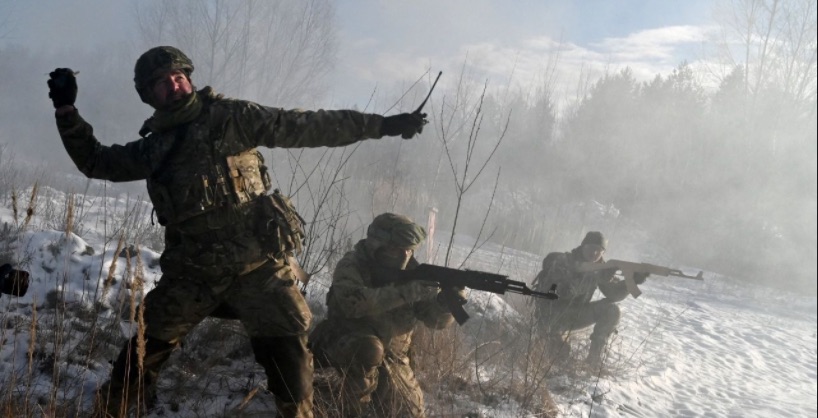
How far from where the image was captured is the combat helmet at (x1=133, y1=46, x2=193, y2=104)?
187 centimetres

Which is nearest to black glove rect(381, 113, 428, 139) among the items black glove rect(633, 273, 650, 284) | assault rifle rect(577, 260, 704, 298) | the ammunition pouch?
the ammunition pouch

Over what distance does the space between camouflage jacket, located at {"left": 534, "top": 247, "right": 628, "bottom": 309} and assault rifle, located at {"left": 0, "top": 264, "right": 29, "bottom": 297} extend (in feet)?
13.0

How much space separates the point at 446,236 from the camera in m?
12.7

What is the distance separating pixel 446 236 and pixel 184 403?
1054 centimetres

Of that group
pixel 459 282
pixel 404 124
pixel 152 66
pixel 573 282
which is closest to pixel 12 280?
pixel 152 66

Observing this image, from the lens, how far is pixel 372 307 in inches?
99.3

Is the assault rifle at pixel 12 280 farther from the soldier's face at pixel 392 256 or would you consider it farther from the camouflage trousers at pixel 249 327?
the soldier's face at pixel 392 256

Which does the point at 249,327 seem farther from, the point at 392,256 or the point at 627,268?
the point at 627,268

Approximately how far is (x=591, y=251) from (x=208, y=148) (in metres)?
3.82

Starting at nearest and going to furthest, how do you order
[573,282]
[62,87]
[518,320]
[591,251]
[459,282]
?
[62,87]
[459,282]
[573,282]
[591,251]
[518,320]

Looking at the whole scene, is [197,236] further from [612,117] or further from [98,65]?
[98,65]

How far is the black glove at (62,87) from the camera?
1779 millimetres

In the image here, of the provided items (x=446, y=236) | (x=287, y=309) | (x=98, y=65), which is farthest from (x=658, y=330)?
(x=98, y=65)

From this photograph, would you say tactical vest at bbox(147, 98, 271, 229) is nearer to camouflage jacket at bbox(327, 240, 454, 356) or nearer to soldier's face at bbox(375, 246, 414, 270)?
camouflage jacket at bbox(327, 240, 454, 356)
